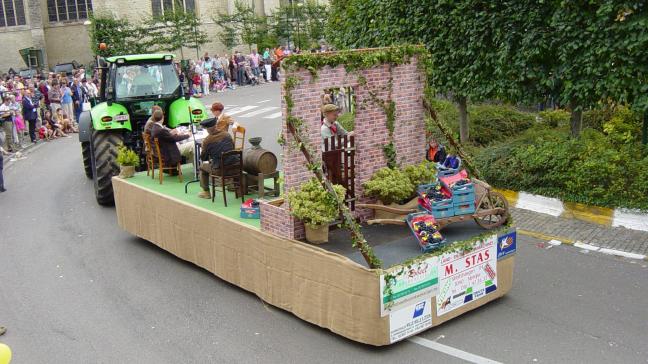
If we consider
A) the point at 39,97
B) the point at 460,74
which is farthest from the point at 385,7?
the point at 39,97

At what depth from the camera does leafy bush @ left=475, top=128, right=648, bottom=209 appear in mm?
11117

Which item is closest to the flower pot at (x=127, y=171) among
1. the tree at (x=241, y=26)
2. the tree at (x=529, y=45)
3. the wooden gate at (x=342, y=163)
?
the wooden gate at (x=342, y=163)

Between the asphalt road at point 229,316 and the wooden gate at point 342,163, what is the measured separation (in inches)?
66.2

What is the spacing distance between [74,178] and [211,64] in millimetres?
19795

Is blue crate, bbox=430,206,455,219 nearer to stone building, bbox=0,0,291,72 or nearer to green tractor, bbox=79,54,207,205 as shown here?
green tractor, bbox=79,54,207,205

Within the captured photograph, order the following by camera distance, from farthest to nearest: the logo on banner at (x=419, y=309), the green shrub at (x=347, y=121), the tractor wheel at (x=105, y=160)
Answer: the green shrub at (x=347, y=121)
the tractor wheel at (x=105, y=160)
the logo on banner at (x=419, y=309)

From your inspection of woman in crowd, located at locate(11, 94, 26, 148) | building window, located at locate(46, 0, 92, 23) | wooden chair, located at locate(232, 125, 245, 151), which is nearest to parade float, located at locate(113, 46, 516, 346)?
wooden chair, located at locate(232, 125, 245, 151)

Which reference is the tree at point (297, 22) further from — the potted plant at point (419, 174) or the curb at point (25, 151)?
the potted plant at point (419, 174)

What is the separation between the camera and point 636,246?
10.3 m

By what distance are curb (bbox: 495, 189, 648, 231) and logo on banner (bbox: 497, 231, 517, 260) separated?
315cm

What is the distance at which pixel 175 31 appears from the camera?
41.3 meters

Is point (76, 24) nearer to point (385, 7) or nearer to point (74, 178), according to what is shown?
point (74, 178)

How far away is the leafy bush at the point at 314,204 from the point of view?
7.93 metres

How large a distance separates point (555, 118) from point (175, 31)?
1160 inches
